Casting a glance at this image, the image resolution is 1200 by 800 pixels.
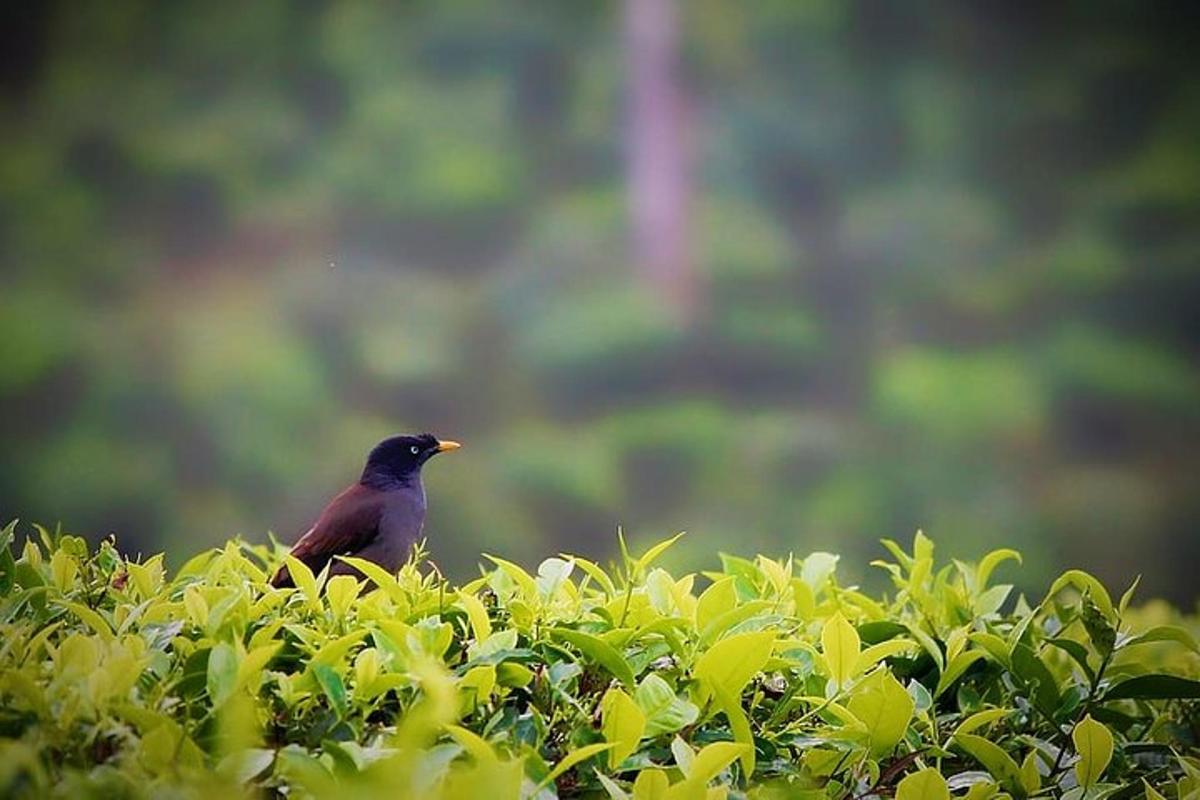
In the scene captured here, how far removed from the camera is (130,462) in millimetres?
6496

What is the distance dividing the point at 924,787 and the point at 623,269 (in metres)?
6.31

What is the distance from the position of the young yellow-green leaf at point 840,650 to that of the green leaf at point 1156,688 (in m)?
0.36

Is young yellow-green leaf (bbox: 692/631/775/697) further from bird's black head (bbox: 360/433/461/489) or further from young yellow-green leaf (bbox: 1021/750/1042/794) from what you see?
bird's black head (bbox: 360/433/461/489)

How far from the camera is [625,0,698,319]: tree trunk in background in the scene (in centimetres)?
752

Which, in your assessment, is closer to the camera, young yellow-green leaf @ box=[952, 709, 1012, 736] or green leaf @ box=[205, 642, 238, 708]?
green leaf @ box=[205, 642, 238, 708]

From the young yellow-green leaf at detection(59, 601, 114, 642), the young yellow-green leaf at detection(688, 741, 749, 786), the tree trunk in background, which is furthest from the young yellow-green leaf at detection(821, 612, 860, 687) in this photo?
the tree trunk in background

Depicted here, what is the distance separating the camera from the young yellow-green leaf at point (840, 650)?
1295 millimetres

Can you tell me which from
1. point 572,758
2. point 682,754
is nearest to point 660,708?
point 682,754

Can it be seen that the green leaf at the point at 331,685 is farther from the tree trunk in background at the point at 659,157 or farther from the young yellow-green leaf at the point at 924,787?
the tree trunk in background at the point at 659,157

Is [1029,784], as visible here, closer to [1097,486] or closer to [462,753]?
[462,753]

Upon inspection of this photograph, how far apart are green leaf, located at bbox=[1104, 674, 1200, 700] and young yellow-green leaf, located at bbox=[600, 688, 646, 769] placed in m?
0.61

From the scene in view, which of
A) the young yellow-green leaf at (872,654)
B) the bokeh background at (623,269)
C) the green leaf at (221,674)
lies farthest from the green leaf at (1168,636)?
the bokeh background at (623,269)

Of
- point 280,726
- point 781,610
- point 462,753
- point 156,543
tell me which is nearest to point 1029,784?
point 781,610

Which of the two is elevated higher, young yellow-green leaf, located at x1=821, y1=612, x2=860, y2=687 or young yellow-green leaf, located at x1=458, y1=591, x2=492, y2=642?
young yellow-green leaf, located at x1=458, y1=591, x2=492, y2=642
